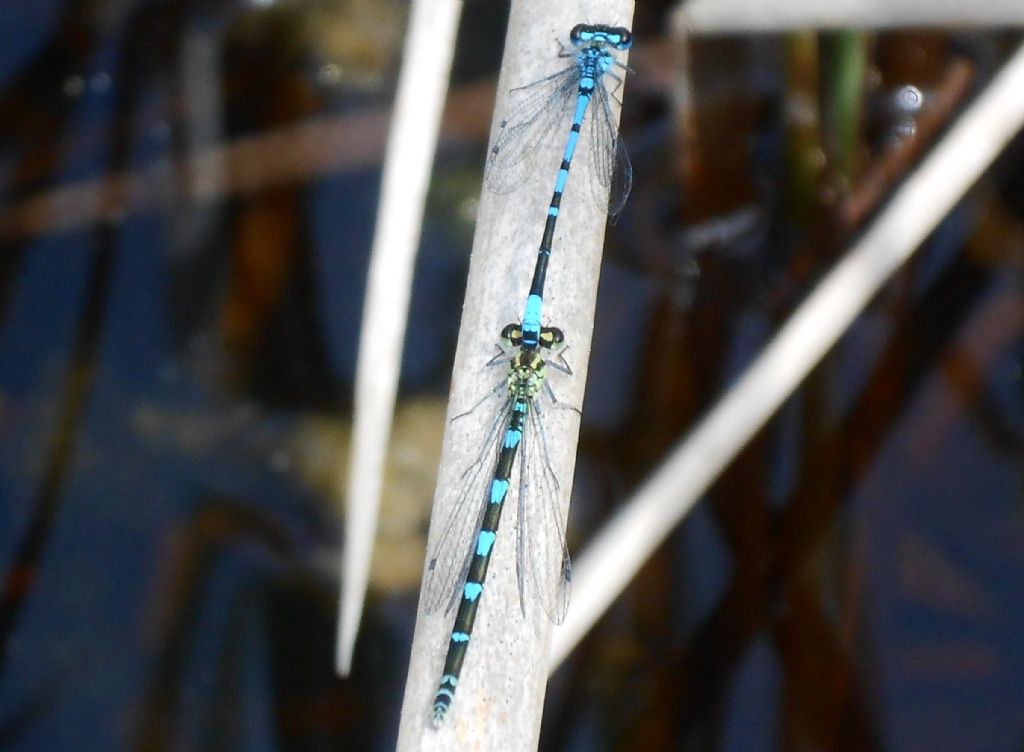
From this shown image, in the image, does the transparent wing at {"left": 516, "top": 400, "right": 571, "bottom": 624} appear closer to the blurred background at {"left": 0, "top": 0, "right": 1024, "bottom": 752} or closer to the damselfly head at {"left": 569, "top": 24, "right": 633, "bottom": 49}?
the damselfly head at {"left": 569, "top": 24, "right": 633, "bottom": 49}

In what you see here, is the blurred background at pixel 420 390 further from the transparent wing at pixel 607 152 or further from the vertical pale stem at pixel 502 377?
the vertical pale stem at pixel 502 377

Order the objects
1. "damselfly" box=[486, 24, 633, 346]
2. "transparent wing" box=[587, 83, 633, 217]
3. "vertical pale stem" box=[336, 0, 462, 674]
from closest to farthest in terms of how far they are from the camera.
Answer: "damselfly" box=[486, 24, 633, 346], "transparent wing" box=[587, 83, 633, 217], "vertical pale stem" box=[336, 0, 462, 674]

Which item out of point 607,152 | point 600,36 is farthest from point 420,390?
point 600,36

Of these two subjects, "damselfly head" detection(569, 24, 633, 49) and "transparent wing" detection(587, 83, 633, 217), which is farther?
"transparent wing" detection(587, 83, 633, 217)

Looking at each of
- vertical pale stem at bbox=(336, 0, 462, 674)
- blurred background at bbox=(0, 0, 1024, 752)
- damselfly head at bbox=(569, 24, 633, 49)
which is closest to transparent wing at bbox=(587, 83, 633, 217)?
damselfly head at bbox=(569, 24, 633, 49)

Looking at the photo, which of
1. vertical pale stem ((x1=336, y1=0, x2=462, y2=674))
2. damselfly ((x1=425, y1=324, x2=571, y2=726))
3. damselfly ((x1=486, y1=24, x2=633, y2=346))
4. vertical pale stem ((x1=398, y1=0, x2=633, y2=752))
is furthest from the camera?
vertical pale stem ((x1=336, y1=0, x2=462, y2=674))

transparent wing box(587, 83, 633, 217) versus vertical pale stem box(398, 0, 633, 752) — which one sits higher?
transparent wing box(587, 83, 633, 217)
